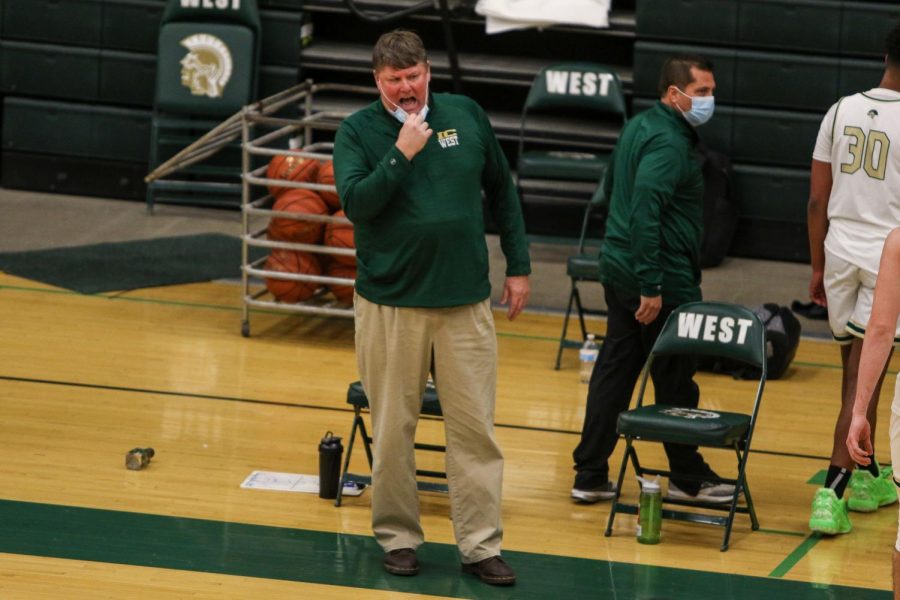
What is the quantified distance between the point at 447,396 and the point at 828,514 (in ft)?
5.26

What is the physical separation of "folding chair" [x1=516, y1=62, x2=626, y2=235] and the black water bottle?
414 centimetres

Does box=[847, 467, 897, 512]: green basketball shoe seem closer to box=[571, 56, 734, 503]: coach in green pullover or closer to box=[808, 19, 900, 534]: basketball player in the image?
box=[808, 19, 900, 534]: basketball player

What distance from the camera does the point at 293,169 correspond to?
8031mm

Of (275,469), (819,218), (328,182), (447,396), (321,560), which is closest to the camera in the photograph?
(447,396)

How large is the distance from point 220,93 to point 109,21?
1071mm

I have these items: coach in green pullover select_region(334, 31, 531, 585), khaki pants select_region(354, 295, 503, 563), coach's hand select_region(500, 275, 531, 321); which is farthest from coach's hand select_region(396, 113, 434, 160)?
coach's hand select_region(500, 275, 531, 321)

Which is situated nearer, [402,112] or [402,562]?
[402,112]

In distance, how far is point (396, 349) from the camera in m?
4.99

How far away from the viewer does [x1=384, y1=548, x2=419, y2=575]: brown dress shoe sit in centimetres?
515

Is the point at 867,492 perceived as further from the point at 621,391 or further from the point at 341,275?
A: the point at 341,275

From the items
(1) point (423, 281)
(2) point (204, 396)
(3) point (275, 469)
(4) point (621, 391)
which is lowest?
(3) point (275, 469)

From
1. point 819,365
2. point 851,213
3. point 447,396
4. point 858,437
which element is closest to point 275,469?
point 447,396

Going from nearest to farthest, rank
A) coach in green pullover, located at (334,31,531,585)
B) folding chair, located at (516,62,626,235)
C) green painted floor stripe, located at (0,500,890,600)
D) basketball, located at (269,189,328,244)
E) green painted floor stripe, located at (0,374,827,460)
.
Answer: coach in green pullover, located at (334,31,531,585)
green painted floor stripe, located at (0,500,890,600)
green painted floor stripe, located at (0,374,827,460)
basketball, located at (269,189,328,244)
folding chair, located at (516,62,626,235)

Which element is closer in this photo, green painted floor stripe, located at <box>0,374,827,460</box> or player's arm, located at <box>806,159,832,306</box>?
player's arm, located at <box>806,159,832,306</box>
